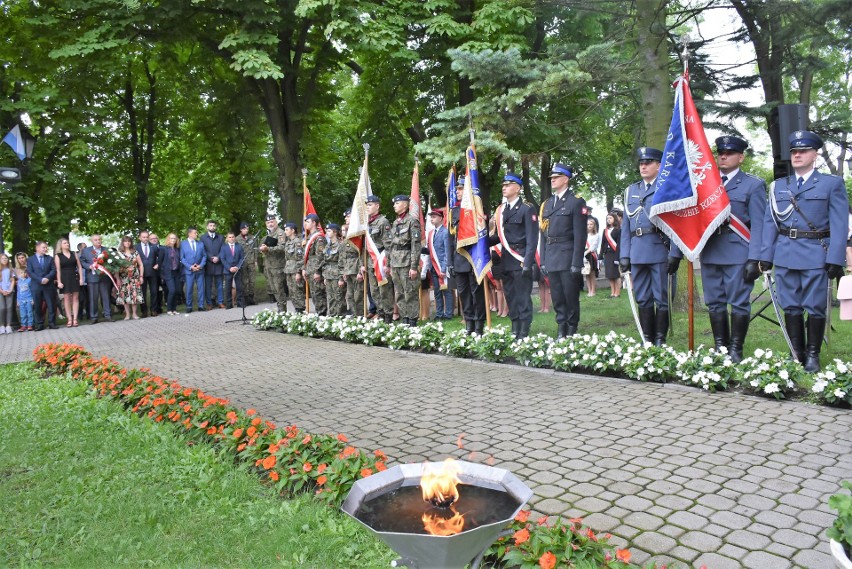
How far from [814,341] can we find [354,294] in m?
8.13

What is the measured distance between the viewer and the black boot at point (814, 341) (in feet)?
20.0

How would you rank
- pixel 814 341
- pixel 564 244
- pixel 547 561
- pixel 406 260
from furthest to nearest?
pixel 406 260 → pixel 564 244 → pixel 814 341 → pixel 547 561

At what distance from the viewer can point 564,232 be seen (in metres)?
8.30

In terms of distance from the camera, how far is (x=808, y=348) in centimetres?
624

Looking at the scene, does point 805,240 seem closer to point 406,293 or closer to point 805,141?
point 805,141

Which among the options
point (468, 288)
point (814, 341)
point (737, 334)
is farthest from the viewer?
point (468, 288)

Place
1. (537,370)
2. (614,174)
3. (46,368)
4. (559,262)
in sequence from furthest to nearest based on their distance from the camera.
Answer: (614,174), (46,368), (559,262), (537,370)

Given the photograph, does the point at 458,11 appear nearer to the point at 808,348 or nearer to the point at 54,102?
the point at 54,102

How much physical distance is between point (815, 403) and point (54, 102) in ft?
59.3

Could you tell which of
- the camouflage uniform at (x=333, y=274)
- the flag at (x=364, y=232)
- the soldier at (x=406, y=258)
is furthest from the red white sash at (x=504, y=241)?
the camouflage uniform at (x=333, y=274)

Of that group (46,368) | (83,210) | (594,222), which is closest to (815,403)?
(46,368)

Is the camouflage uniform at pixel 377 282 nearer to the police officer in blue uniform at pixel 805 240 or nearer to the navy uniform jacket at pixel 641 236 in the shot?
the navy uniform jacket at pixel 641 236

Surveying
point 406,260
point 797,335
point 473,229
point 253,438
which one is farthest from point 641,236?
point 253,438

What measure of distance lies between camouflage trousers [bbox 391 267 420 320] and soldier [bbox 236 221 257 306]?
794cm
